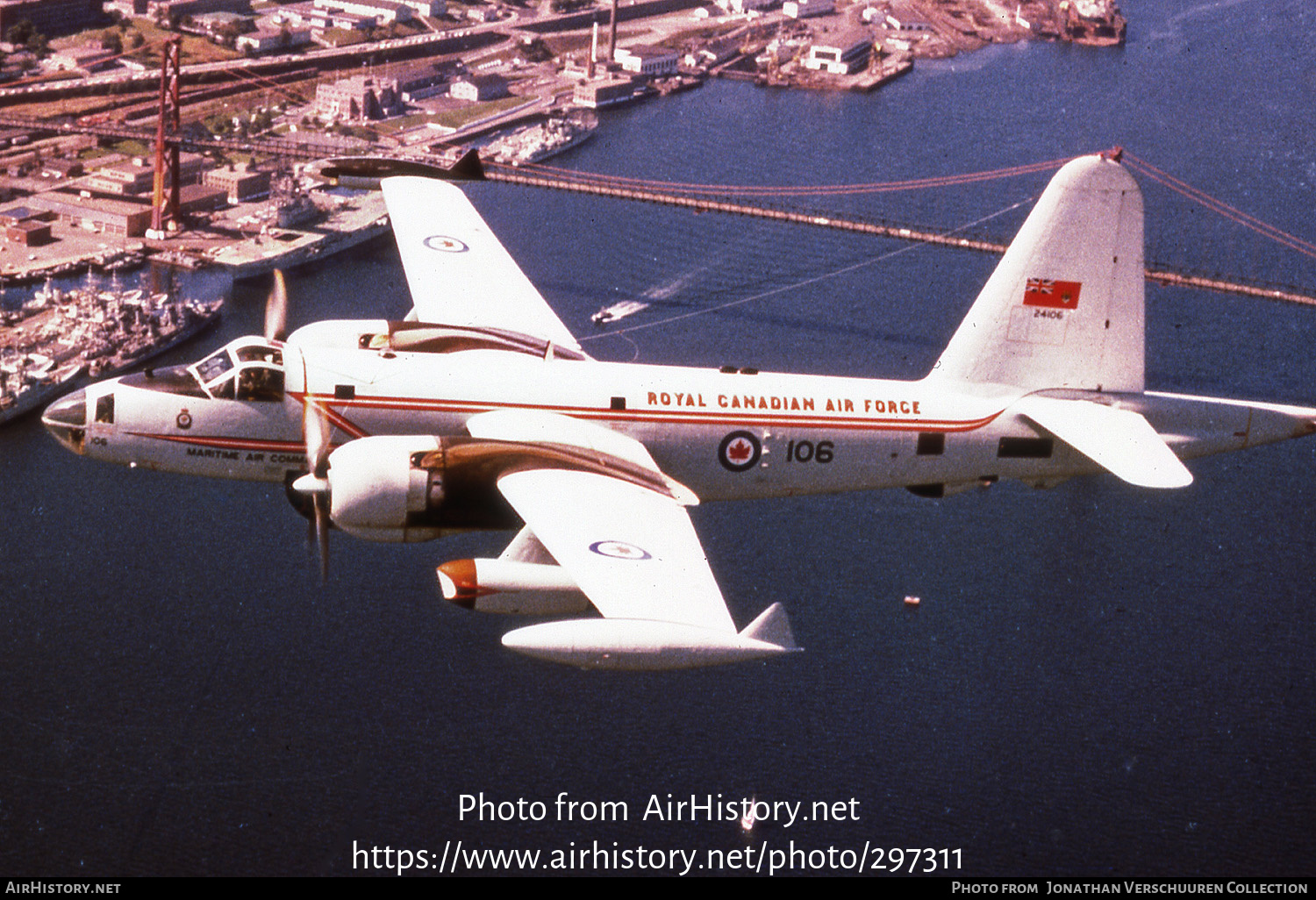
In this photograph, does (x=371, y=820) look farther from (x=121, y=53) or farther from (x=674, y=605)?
(x=121, y=53)

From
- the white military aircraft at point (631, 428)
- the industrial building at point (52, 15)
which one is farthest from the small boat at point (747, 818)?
the industrial building at point (52, 15)

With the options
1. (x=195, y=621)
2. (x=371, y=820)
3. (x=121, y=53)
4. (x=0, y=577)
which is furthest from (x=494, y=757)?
(x=121, y=53)

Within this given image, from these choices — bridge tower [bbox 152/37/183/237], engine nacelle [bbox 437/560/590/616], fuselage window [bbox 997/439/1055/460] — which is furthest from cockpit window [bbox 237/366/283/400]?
bridge tower [bbox 152/37/183/237]

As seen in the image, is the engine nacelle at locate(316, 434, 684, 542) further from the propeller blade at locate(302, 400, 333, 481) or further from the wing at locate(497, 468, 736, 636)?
the wing at locate(497, 468, 736, 636)

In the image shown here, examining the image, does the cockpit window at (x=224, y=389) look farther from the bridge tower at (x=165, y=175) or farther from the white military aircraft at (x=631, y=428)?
the bridge tower at (x=165, y=175)

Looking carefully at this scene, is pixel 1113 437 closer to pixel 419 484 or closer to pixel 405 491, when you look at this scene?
pixel 419 484

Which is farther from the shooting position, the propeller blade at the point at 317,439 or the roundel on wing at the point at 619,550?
the propeller blade at the point at 317,439

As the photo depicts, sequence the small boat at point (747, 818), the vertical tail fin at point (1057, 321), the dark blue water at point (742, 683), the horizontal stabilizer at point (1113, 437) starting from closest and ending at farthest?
the horizontal stabilizer at point (1113, 437)
the vertical tail fin at point (1057, 321)
the dark blue water at point (742, 683)
the small boat at point (747, 818)

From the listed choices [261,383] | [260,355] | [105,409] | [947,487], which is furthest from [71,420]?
[947,487]
